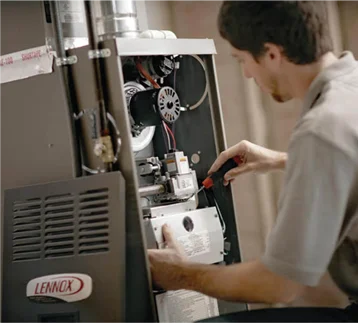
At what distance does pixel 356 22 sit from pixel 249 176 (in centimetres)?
74

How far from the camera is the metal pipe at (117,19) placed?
176cm

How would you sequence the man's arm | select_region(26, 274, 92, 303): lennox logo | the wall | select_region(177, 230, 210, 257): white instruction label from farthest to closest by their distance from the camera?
the wall
select_region(177, 230, 210, 257): white instruction label
select_region(26, 274, 92, 303): lennox logo
the man's arm

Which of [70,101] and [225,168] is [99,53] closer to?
[70,101]

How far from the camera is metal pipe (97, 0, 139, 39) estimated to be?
1762mm

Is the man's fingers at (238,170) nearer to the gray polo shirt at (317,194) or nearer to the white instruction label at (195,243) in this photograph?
the white instruction label at (195,243)

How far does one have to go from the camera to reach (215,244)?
5.99 feet

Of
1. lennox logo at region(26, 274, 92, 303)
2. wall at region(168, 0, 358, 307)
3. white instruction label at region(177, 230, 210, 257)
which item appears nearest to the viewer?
lennox logo at region(26, 274, 92, 303)

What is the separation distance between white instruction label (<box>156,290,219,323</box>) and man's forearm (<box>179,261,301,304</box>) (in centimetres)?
21

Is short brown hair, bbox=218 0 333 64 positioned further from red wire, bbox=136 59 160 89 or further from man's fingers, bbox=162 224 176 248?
man's fingers, bbox=162 224 176 248

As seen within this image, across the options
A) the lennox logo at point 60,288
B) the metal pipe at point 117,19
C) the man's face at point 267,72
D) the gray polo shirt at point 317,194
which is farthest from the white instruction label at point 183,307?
the metal pipe at point 117,19

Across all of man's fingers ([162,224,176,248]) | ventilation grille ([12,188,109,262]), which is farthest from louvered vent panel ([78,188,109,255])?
man's fingers ([162,224,176,248])

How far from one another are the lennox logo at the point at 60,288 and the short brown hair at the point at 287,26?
73 centimetres

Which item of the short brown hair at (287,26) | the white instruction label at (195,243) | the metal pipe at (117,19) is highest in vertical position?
the metal pipe at (117,19)

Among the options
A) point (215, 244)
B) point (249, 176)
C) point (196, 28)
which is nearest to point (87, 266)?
point (215, 244)
